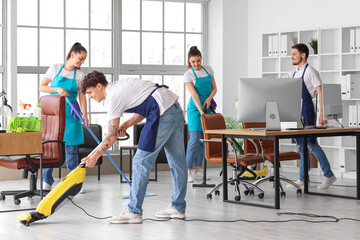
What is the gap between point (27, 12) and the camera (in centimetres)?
816

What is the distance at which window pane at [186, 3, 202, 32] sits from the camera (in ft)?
30.9

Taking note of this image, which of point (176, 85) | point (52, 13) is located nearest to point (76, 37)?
point (52, 13)

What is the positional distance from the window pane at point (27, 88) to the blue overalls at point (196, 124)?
7.07 feet

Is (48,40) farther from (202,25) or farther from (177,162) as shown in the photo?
(177,162)

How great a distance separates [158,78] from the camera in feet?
30.2

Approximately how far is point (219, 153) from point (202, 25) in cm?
368

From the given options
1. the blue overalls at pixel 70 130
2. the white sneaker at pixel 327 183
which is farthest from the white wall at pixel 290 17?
the blue overalls at pixel 70 130

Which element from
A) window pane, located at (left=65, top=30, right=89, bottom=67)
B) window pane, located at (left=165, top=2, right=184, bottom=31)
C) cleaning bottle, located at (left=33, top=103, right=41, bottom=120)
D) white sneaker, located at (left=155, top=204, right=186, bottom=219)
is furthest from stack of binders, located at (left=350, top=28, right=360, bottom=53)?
cleaning bottle, located at (left=33, top=103, right=41, bottom=120)

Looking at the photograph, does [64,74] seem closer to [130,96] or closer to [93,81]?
[93,81]

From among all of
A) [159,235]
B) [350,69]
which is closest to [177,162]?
[159,235]

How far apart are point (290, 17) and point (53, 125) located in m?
4.08

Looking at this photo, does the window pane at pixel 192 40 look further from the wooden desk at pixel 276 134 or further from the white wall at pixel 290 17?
the wooden desk at pixel 276 134

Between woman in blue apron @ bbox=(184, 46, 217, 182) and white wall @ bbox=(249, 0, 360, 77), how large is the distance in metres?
1.80

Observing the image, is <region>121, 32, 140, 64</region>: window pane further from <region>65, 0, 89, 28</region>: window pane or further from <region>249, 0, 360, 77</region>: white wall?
<region>249, 0, 360, 77</region>: white wall
